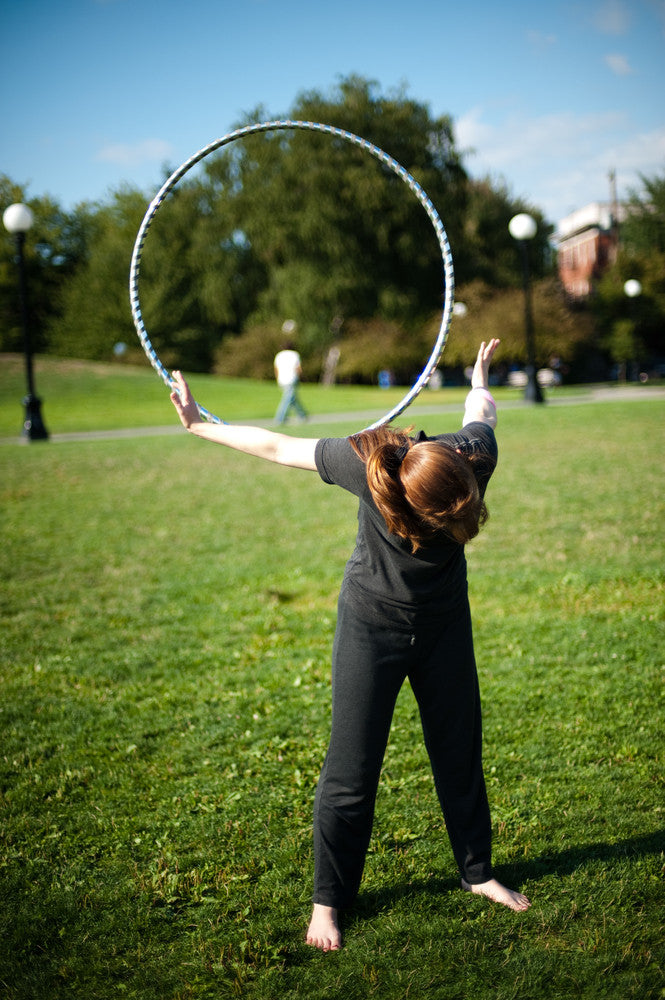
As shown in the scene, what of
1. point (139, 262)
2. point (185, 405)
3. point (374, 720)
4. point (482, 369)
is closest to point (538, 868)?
point (374, 720)

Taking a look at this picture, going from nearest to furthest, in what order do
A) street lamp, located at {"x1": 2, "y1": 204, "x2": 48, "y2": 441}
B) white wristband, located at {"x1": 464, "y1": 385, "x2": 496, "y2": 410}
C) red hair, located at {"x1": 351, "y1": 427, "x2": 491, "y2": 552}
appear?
red hair, located at {"x1": 351, "y1": 427, "x2": 491, "y2": 552} < white wristband, located at {"x1": 464, "y1": 385, "x2": 496, "y2": 410} < street lamp, located at {"x1": 2, "y1": 204, "x2": 48, "y2": 441}

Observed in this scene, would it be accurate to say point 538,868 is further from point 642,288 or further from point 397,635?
point 642,288

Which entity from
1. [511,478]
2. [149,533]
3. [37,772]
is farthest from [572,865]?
[511,478]

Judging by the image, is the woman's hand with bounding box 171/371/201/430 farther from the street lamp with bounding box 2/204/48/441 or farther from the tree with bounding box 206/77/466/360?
the tree with bounding box 206/77/466/360

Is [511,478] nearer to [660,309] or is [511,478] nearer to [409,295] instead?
[409,295]

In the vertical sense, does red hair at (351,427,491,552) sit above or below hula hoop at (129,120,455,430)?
below

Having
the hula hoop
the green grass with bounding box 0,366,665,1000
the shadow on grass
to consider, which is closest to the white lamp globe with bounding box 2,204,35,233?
the green grass with bounding box 0,366,665,1000

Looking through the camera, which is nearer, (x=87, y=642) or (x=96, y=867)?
(x=96, y=867)

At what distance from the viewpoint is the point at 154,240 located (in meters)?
54.2

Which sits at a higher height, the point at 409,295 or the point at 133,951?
the point at 409,295

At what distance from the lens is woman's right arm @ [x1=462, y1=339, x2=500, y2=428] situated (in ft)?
10.3

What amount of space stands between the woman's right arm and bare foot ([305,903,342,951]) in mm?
1887

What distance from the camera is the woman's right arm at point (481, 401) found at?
3131 mm

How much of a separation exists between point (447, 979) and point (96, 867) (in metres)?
1.58
